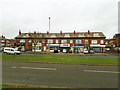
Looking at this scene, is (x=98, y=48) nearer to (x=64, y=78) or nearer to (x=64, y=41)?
(x=64, y=41)

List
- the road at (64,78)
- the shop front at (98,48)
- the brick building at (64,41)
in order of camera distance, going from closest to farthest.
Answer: the road at (64,78)
the shop front at (98,48)
the brick building at (64,41)

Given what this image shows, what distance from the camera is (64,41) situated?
40.4 metres

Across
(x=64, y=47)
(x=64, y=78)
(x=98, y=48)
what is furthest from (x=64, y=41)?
(x=64, y=78)

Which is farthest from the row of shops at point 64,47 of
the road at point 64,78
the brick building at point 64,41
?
the road at point 64,78

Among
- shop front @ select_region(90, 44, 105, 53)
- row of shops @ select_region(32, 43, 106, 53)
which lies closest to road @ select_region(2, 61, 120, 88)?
row of shops @ select_region(32, 43, 106, 53)

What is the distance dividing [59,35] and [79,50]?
13983mm

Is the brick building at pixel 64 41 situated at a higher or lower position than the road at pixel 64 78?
higher

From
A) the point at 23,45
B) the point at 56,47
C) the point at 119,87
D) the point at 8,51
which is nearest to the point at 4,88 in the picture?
the point at 119,87

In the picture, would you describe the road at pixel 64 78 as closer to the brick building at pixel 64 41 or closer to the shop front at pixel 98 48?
the brick building at pixel 64 41

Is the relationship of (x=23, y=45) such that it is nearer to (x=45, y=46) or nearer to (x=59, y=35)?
(x=45, y=46)

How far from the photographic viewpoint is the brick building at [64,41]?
124 feet

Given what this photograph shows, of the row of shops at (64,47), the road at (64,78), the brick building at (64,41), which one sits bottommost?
the road at (64,78)

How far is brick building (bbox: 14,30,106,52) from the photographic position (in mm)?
37919

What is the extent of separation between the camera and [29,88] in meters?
3.85
